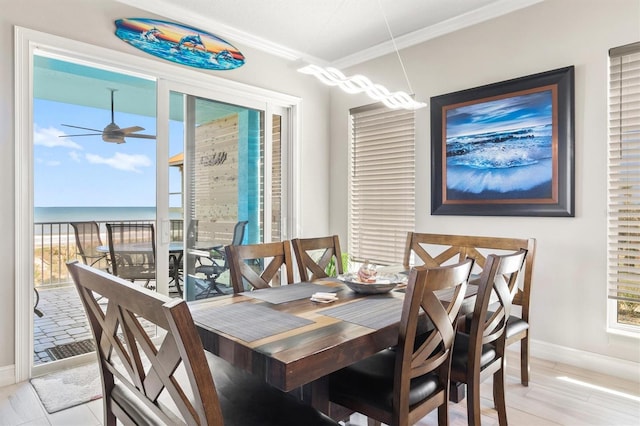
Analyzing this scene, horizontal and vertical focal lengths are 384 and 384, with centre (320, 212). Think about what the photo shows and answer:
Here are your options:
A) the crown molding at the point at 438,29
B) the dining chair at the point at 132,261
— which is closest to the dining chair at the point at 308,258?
the crown molding at the point at 438,29

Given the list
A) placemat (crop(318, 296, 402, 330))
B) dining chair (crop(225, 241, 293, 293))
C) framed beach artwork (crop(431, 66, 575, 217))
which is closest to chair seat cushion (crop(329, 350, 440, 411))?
placemat (crop(318, 296, 402, 330))

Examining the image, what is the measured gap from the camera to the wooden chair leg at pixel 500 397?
6.23 feet

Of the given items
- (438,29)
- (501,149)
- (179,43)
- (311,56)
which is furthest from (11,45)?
(501,149)

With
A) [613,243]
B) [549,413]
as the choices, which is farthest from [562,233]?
[549,413]

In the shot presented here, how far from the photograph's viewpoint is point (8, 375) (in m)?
2.50

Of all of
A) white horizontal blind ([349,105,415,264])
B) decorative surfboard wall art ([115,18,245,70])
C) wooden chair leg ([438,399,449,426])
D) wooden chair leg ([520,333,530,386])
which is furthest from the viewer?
white horizontal blind ([349,105,415,264])

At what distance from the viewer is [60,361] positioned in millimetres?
2832

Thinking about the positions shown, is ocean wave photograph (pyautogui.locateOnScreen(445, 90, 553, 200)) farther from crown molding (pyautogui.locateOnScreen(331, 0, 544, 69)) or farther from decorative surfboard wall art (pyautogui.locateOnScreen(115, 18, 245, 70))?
decorative surfboard wall art (pyautogui.locateOnScreen(115, 18, 245, 70))

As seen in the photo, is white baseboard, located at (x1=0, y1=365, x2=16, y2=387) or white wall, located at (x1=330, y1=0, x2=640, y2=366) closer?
white baseboard, located at (x1=0, y1=365, x2=16, y2=387)

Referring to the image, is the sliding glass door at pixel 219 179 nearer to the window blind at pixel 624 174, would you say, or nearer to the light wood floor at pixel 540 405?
the light wood floor at pixel 540 405

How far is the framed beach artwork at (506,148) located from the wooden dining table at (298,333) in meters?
1.44

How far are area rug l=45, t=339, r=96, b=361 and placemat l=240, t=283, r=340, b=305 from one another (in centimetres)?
214

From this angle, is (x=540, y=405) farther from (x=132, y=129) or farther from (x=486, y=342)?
(x=132, y=129)

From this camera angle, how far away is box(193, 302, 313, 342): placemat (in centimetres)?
133
